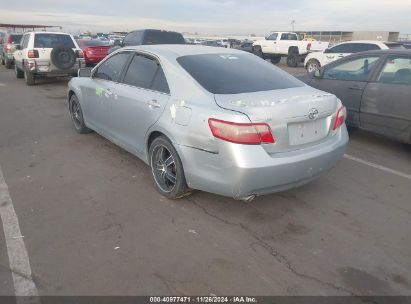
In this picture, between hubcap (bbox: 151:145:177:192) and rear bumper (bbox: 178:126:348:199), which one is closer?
rear bumper (bbox: 178:126:348:199)

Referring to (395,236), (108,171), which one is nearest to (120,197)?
(108,171)

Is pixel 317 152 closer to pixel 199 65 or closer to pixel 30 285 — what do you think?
pixel 199 65

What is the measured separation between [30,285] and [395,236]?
3052mm

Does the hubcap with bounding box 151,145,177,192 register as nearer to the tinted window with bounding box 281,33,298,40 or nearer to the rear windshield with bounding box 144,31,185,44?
the rear windshield with bounding box 144,31,185,44

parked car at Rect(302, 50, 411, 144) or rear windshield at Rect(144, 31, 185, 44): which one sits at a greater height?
rear windshield at Rect(144, 31, 185, 44)

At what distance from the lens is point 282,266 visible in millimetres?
2869

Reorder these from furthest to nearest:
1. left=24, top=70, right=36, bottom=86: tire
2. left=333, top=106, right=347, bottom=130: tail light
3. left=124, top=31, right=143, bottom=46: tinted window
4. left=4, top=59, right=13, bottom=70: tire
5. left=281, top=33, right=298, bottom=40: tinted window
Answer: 1. left=281, top=33, right=298, bottom=40: tinted window
2. left=4, top=59, right=13, bottom=70: tire
3. left=124, top=31, right=143, bottom=46: tinted window
4. left=24, top=70, right=36, bottom=86: tire
5. left=333, top=106, right=347, bottom=130: tail light

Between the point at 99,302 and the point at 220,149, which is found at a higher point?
the point at 220,149

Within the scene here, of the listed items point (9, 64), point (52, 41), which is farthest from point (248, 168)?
point (9, 64)

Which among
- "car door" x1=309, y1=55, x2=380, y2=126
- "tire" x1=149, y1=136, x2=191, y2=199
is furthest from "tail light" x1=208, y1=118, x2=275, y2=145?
"car door" x1=309, y1=55, x2=380, y2=126

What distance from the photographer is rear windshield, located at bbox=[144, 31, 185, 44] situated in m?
14.5

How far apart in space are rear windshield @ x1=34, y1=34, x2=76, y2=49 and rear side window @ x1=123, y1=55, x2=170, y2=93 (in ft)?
28.4

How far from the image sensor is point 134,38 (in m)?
15.1

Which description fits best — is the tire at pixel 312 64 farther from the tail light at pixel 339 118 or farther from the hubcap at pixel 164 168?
the hubcap at pixel 164 168
